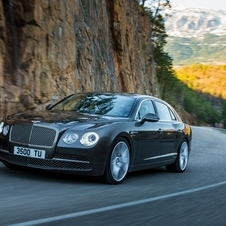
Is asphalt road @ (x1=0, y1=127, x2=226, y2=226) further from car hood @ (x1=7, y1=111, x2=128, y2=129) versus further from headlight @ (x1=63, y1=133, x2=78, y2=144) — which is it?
car hood @ (x1=7, y1=111, x2=128, y2=129)

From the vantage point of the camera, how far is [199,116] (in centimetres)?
15100

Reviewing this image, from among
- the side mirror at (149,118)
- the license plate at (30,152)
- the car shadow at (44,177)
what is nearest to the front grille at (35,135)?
the license plate at (30,152)

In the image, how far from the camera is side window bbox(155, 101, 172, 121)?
9.90 metres

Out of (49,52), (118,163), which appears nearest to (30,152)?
(118,163)

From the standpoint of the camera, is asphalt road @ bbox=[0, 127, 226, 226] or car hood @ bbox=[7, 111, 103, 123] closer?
asphalt road @ bbox=[0, 127, 226, 226]

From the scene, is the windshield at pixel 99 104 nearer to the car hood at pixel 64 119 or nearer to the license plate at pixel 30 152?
the car hood at pixel 64 119

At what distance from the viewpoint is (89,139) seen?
7355mm

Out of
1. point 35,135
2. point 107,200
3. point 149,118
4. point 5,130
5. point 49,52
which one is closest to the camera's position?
point 107,200

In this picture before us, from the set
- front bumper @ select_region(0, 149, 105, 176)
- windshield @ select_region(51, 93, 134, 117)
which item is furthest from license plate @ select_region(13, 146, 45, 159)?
windshield @ select_region(51, 93, 134, 117)

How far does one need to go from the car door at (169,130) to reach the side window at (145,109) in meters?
0.30

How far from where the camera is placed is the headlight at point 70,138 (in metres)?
7.31

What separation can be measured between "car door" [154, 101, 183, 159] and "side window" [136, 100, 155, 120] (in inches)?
11.8

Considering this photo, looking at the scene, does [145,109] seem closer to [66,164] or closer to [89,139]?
[89,139]

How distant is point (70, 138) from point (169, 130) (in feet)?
9.78
